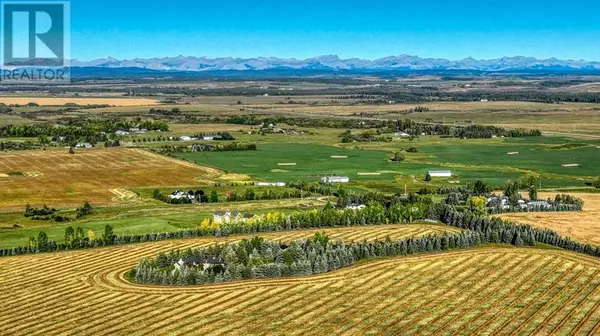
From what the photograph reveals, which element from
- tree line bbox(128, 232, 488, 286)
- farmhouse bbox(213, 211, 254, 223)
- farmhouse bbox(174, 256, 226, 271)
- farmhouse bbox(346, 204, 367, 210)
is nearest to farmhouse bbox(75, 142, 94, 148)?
farmhouse bbox(213, 211, 254, 223)

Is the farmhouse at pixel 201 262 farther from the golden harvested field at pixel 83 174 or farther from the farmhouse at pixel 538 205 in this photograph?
the farmhouse at pixel 538 205

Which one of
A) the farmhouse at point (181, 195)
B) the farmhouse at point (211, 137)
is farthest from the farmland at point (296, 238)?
the farmhouse at point (211, 137)

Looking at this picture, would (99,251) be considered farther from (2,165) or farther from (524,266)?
(2,165)

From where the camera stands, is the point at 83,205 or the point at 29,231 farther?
the point at 83,205

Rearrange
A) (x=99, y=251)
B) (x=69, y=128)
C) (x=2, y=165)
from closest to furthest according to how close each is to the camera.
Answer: (x=99, y=251)
(x=2, y=165)
(x=69, y=128)

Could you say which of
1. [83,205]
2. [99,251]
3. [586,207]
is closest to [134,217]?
[83,205]

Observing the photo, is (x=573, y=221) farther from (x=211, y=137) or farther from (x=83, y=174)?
(x=211, y=137)
